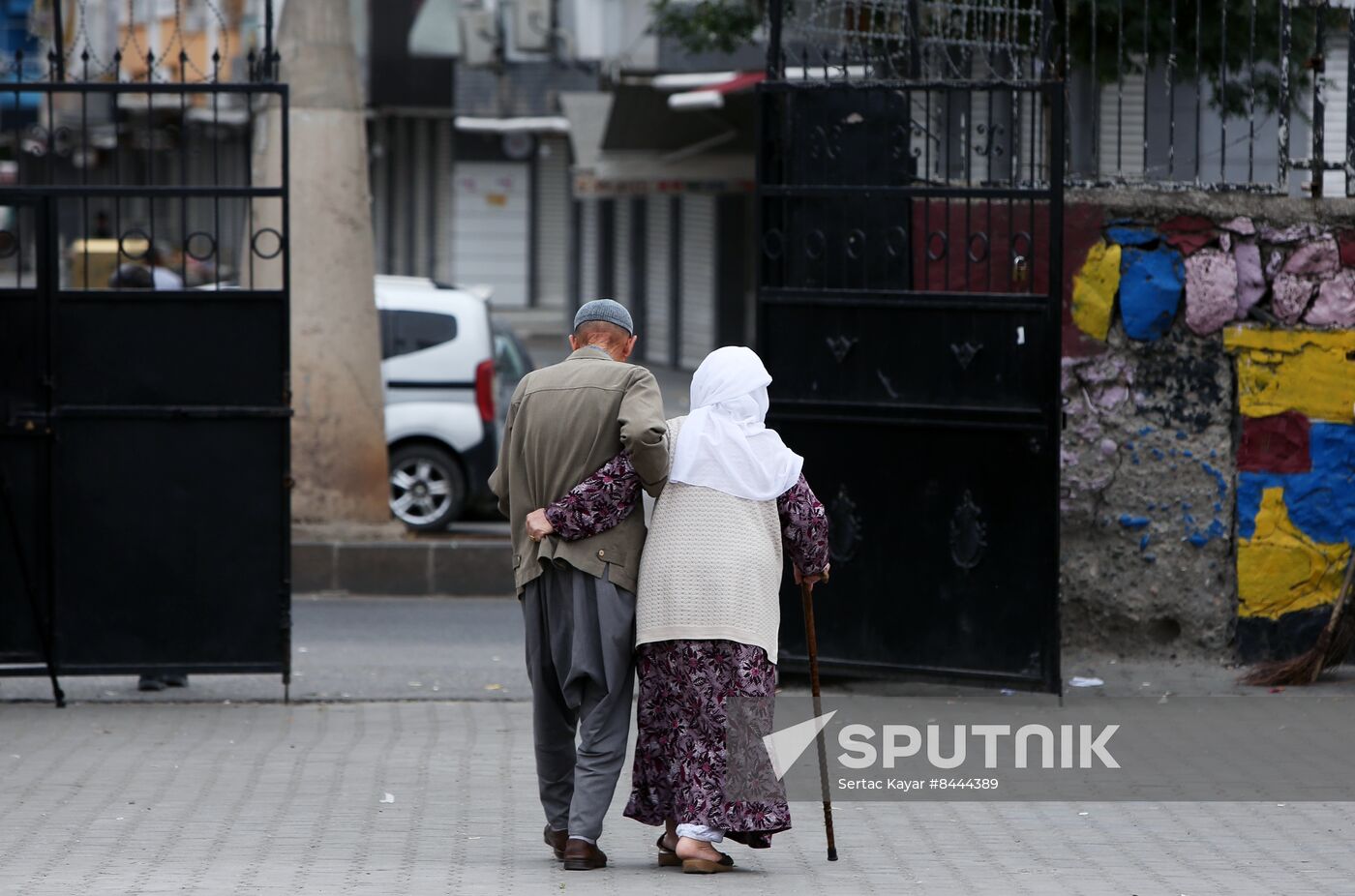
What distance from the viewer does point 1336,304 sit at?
341 inches

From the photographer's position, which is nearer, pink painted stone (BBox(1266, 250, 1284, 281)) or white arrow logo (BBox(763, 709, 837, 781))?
white arrow logo (BBox(763, 709, 837, 781))

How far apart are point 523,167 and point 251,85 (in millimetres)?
28427

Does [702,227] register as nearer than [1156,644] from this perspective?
No

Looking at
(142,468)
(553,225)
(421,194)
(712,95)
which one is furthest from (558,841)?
(421,194)

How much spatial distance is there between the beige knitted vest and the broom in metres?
3.80

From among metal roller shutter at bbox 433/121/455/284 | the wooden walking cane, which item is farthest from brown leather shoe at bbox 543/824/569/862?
metal roller shutter at bbox 433/121/455/284

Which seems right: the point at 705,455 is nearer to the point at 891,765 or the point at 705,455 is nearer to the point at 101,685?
the point at 891,765

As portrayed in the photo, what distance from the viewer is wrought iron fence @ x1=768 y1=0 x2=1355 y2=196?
855 centimetres

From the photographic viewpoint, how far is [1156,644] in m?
9.02

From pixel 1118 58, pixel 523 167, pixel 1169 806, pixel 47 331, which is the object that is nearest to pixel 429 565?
pixel 47 331

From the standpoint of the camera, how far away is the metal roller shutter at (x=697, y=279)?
2808 cm

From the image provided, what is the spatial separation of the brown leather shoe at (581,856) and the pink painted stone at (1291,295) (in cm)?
449

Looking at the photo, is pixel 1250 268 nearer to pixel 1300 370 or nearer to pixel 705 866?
pixel 1300 370

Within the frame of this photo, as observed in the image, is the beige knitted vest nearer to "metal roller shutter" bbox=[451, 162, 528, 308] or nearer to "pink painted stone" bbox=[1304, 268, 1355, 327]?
"pink painted stone" bbox=[1304, 268, 1355, 327]
